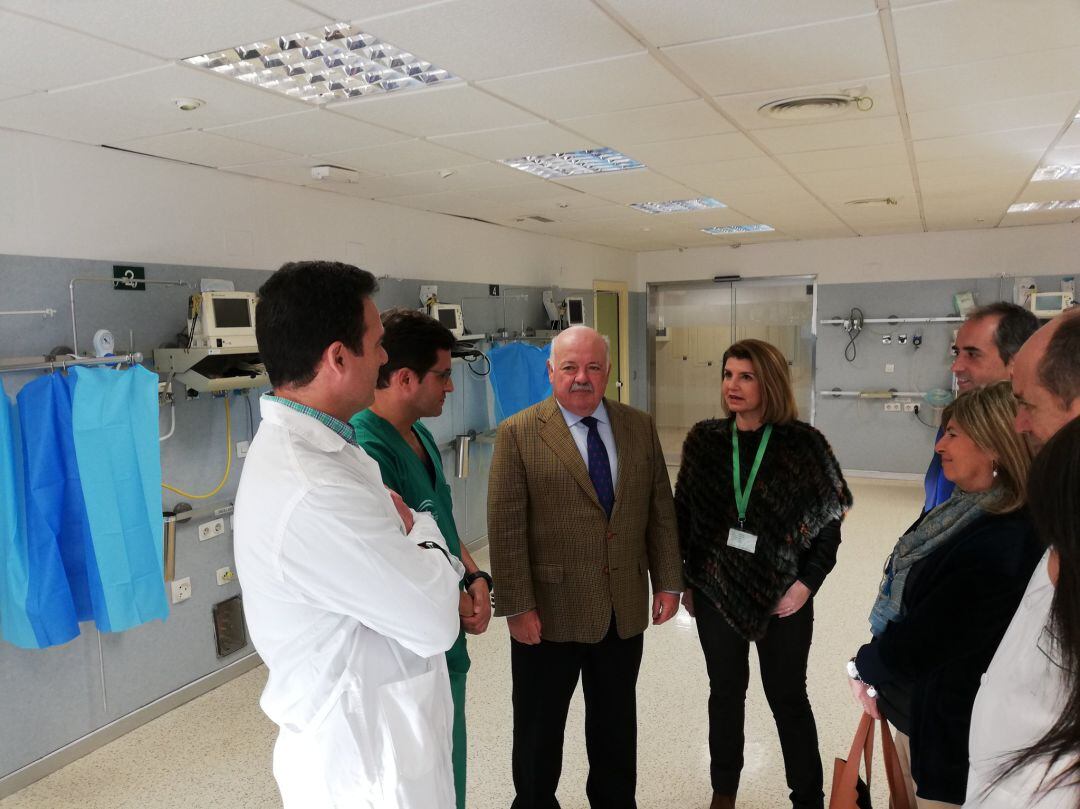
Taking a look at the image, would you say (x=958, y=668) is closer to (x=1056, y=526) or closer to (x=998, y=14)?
(x=1056, y=526)

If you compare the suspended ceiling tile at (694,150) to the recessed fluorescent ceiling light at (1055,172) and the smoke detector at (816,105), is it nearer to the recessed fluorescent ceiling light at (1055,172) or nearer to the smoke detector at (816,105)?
the smoke detector at (816,105)

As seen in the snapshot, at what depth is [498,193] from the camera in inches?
171

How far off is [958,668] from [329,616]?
1.30 m

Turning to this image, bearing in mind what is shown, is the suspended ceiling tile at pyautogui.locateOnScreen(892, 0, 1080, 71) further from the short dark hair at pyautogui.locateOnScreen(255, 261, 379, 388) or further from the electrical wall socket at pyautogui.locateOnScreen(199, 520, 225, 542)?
the electrical wall socket at pyautogui.locateOnScreen(199, 520, 225, 542)

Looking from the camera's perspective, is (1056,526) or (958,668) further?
(958,668)

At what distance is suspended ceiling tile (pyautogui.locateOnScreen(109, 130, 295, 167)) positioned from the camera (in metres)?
2.88

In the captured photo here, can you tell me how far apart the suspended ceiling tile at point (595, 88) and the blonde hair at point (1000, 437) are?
132cm

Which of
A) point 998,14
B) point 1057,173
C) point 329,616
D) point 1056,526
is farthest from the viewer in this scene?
point 1057,173

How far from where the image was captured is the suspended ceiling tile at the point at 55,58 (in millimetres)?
1800

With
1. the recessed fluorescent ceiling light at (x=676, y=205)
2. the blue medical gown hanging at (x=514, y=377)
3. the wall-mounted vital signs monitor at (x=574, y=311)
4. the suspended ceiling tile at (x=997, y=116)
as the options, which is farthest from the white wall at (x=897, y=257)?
the suspended ceiling tile at (x=997, y=116)

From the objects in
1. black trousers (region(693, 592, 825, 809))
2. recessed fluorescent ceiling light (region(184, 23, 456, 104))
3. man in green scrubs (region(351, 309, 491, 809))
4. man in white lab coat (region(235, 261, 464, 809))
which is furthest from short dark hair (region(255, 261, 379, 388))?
black trousers (region(693, 592, 825, 809))

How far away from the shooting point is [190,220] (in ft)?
11.1

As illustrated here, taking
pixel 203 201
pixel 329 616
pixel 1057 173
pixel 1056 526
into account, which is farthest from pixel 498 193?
pixel 1056 526

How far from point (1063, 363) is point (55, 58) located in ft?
8.21
